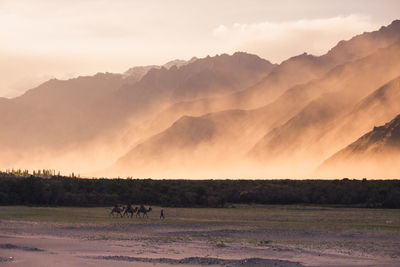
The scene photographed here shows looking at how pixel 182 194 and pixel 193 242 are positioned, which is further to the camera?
pixel 182 194

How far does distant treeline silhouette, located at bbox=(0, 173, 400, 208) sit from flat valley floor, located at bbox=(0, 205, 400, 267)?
24304 mm

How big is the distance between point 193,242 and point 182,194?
159 feet

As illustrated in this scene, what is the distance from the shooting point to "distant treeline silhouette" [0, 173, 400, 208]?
80.9 metres

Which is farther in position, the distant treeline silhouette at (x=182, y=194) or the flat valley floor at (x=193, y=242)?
the distant treeline silhouette at (x=182, y=194)

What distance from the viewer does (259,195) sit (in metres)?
92.8

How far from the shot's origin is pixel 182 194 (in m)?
85.5

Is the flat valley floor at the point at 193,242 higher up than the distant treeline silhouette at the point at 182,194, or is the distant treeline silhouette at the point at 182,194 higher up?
the distant treeline silhouette at the point at 182,194

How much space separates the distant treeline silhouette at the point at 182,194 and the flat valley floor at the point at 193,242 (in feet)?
79.7

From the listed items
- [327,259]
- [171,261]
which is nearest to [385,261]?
[327,259]

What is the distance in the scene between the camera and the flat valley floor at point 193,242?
29250 millimetres

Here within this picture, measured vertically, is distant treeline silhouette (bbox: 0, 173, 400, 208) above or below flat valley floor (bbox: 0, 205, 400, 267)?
above

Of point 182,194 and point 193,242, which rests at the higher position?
point 182,194

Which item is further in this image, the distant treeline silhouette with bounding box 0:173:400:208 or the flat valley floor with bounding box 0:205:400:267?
the distant treeline silhouette with bounding box 0:173:400:208

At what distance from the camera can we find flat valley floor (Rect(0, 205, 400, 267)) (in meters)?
29.2
